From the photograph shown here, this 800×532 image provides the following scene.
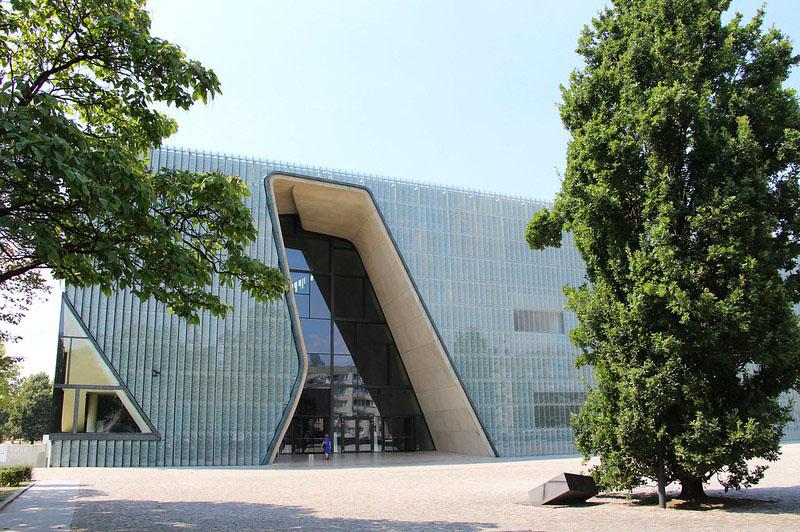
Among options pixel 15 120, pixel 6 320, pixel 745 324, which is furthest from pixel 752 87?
pixel 6 320

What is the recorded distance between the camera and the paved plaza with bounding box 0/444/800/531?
9.80 m

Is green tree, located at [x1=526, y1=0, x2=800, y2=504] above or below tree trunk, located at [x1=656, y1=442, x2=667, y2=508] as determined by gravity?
above

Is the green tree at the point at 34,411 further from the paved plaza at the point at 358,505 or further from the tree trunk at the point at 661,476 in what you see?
the tree trunk at the point at 661,476

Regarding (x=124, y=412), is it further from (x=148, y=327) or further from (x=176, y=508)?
(x=176, y=508)

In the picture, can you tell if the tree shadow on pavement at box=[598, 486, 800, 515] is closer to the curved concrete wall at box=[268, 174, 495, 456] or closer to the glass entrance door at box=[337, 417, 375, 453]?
the curved concrete wall at box=[268, 174, 495, 456]

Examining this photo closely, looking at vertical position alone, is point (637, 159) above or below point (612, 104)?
below

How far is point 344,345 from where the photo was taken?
32125 millimetres

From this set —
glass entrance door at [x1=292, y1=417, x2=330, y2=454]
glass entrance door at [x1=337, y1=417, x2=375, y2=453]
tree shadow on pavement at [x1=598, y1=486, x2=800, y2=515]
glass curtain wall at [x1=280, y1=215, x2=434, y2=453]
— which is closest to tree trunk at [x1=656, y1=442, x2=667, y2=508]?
tree shadow on pavement at [x1=598, y1=486, x2=800, y2=515]

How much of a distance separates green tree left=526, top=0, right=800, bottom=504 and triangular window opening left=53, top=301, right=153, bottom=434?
17592mm

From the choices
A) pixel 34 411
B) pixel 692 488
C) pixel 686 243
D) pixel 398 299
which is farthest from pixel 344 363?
pixel 34 411

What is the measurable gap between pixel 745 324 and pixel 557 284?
22312 mm

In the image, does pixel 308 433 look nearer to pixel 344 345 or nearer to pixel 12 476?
pixel 344 345

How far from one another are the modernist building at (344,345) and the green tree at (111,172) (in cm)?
1452

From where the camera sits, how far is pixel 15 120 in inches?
261
